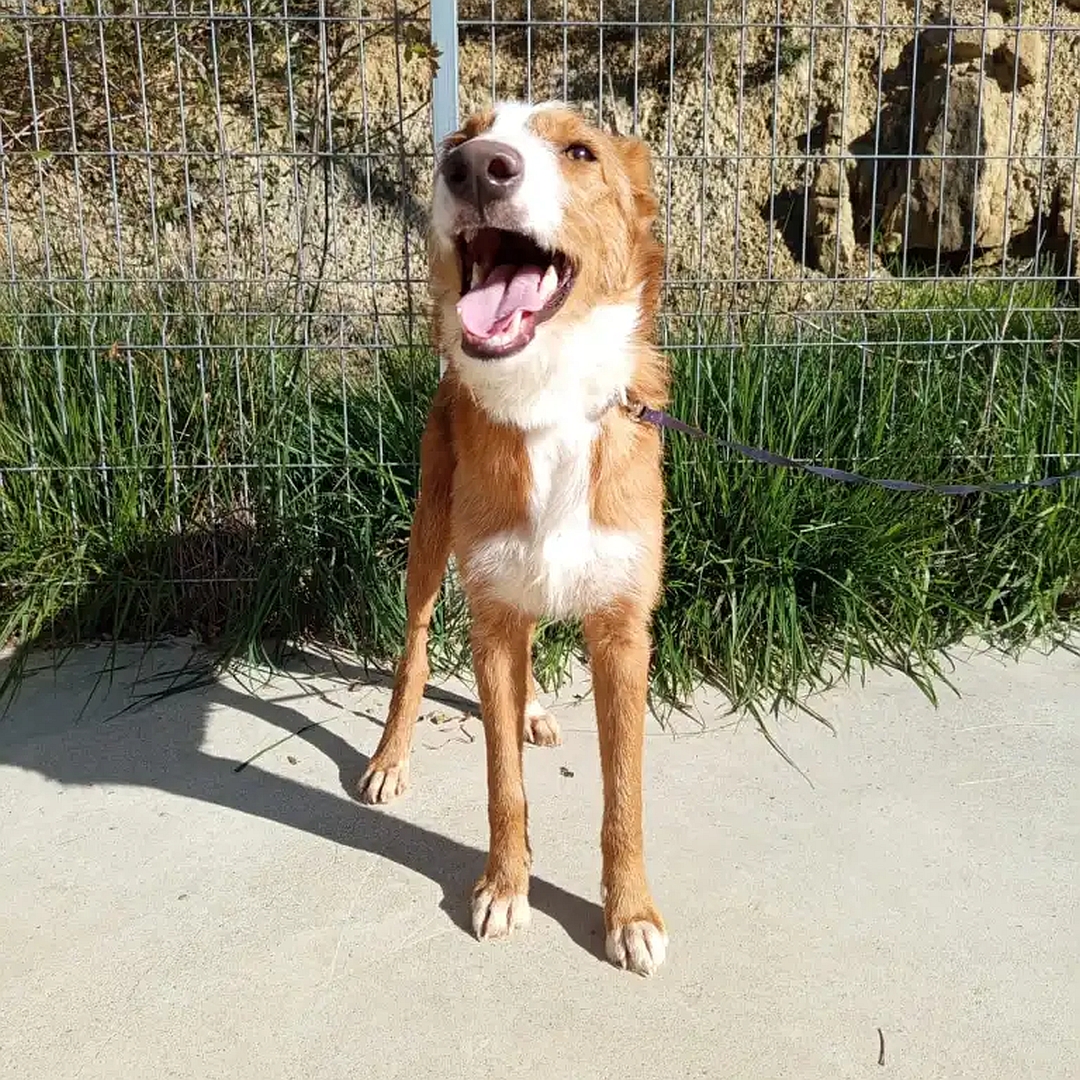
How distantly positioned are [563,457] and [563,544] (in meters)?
0.21

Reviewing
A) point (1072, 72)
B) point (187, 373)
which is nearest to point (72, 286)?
point (187, 373)

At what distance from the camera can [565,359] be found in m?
2.42

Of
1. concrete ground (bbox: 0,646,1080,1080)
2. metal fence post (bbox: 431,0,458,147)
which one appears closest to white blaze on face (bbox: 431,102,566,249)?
metal fence post (bbox: 431,0,458,147)

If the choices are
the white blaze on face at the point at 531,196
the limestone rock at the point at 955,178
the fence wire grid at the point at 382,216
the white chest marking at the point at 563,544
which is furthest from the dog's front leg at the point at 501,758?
the limestone rock at the point at 955,178

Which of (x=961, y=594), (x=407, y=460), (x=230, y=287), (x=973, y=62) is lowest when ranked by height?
(x=961, y=594)

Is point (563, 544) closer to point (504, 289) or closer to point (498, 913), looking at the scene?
point (504, 289)

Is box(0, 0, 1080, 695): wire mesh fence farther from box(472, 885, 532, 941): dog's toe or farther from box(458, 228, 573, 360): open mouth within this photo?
box(472, 885, 532, 941): dog's toe

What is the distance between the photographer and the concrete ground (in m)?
2.19

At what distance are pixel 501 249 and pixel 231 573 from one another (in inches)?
86.8

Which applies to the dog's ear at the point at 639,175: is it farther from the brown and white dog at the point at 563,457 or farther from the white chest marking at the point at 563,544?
the white chest marking at the point at 563,544

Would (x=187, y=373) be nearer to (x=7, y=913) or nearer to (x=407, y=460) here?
(x=407, y=460)

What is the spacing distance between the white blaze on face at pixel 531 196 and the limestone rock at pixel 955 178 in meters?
4.07

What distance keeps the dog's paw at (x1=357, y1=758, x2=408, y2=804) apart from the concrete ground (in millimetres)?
64

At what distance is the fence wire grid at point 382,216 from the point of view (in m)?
4.06
